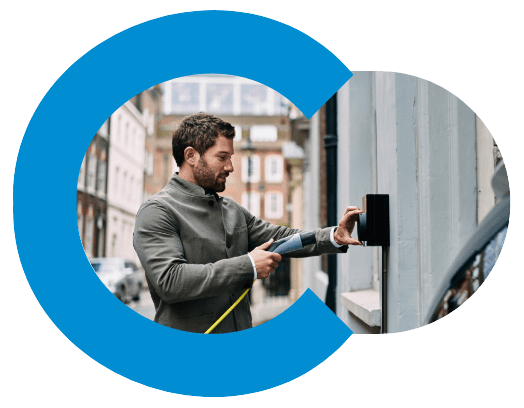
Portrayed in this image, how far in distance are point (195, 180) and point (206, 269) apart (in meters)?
0.52

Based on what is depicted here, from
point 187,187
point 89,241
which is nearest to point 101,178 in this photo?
point 89,241

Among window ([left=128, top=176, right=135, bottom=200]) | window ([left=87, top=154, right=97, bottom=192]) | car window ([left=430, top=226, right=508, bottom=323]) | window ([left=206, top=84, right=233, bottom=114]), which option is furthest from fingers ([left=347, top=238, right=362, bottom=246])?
window ([left=87, top=154, right=97, bottom=192])

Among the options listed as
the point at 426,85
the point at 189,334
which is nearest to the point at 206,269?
the point at 189,334

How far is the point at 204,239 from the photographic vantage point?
2.81m

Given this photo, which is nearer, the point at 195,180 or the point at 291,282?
the point at 195,180

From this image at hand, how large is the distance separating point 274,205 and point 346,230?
452mm

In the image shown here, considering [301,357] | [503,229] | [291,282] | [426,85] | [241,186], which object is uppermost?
[426,85]

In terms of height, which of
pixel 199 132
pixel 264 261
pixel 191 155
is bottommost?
pixel 264 261

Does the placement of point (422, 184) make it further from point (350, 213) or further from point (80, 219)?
point (80, 219)

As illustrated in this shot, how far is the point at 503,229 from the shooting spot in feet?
9.33

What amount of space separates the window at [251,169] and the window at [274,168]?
3.1 inches

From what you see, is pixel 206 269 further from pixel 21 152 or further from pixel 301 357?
pixel 21 152

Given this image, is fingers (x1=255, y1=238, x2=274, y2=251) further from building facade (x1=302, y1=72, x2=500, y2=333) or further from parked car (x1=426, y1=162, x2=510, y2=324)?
parked car (x1=426, y1=162, x2=510, y2=324)

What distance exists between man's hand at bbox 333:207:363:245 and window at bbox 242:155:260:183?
528 mm
